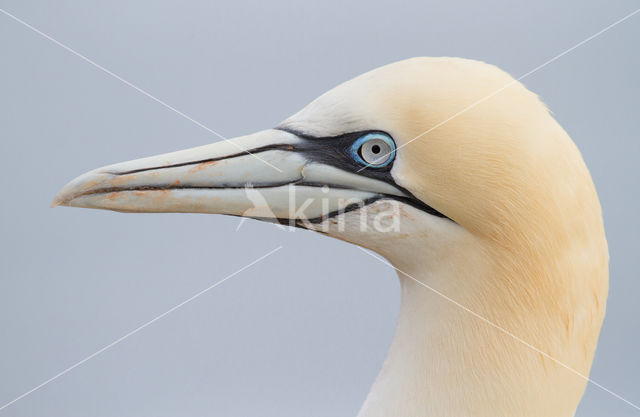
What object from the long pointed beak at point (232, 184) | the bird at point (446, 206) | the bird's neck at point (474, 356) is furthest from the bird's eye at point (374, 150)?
the bird's neck at point (474, 356)

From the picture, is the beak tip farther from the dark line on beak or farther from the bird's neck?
the bird's neck

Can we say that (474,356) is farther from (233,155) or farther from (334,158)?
(233,155)

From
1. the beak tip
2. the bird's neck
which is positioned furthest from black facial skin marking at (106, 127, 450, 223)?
the bird's neck

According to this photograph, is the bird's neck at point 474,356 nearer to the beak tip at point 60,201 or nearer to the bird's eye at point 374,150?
the bird's eye at point 374,150

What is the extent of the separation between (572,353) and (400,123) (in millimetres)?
1099

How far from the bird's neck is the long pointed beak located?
48cm

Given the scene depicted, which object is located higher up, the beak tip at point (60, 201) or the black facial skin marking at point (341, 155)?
the black facial skin marking at point (341, 155)

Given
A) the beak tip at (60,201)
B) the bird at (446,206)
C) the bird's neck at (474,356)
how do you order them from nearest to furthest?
the bird at (446,206) → the bird's neck at (474,356) → the beak tip at (60,201)

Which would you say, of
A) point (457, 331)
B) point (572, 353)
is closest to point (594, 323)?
point (572, 353)

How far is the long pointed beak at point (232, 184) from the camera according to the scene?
10.8ft

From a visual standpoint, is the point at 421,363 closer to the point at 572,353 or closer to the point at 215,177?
the point at 572,353

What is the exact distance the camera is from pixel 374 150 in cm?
314

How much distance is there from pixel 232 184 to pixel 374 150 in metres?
0.62

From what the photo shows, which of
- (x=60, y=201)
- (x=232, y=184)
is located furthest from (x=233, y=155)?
(x=60, y=201)
